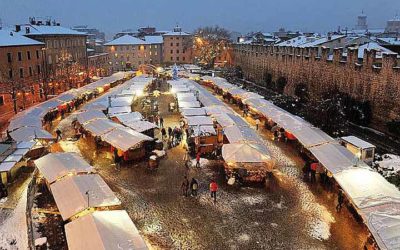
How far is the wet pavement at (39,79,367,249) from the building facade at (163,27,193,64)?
72.6 metres

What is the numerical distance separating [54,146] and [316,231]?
16.3 metres

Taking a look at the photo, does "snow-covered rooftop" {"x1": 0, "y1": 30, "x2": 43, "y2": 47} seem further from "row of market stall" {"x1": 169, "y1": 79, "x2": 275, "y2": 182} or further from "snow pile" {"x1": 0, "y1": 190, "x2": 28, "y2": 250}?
"snow pile" {"x1": 0, "y1": 190, "x2": 28, "y2": 250}

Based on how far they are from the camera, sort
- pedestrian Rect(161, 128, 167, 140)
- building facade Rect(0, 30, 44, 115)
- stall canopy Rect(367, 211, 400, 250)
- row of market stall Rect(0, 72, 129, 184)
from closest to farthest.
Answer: stall canopy Rect(367, 211, 400, 250) < row of market stall Rect(0, 72, 129, 184) < pedestrian Rect(161, 128, 167, 140) < building facade Rect(0, 30, 44, 115)

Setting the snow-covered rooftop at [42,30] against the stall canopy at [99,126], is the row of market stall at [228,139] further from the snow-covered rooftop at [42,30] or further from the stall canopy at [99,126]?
the snow-covered rooftop at [42,30]

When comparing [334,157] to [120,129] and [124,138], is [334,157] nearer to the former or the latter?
[124,138]

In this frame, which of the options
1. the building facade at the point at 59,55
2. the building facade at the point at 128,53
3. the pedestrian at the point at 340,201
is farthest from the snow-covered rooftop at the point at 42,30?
the pedestrian at the point at 340,201

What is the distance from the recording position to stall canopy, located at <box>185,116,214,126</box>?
23822 millimetres

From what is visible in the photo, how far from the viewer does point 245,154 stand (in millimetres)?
17688

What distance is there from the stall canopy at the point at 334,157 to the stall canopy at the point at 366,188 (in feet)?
1.92

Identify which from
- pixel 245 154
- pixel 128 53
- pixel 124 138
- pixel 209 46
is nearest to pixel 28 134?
pixel 124 138

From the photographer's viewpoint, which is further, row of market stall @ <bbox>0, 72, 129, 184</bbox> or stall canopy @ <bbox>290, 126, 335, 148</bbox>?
stall canopy @ <bbox>290, 126, 335, 148</bbox>

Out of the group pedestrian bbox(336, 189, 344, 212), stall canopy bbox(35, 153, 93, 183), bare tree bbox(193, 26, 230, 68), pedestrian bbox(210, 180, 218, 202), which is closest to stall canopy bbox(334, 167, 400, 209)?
pedestrian bbox(336, 189, 344, 212)

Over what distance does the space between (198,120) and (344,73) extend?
12.6 meters

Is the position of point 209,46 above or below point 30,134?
above
